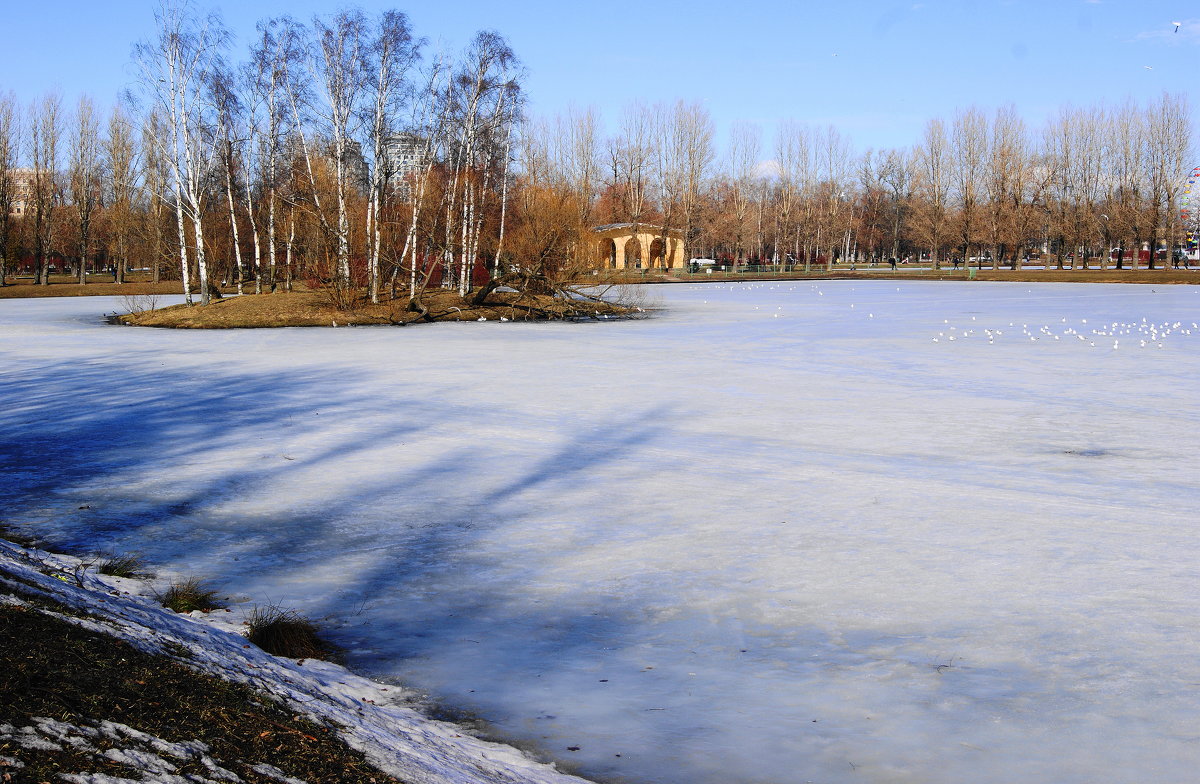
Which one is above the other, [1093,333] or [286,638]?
[1093,333]

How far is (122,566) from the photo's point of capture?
6371 mm

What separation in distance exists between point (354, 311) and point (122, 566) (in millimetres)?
26026

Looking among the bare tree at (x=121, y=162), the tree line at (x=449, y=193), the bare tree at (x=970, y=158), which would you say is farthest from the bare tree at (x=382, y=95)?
the bare tree at (x=970, y=158)

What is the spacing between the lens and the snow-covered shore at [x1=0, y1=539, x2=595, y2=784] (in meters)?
3.60

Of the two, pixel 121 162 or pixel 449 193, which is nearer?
pixel 449 193

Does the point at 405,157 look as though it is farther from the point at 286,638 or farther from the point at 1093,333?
the point at 286,638

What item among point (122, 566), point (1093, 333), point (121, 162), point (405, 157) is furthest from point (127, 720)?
point (121, 162)

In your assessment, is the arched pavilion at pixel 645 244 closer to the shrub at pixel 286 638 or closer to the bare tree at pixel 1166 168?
the bare tree at pixel 1166 168

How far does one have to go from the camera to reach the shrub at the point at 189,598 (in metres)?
5.62

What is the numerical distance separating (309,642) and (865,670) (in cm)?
287

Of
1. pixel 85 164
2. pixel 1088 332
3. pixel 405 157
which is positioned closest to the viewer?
pixel 1088 332

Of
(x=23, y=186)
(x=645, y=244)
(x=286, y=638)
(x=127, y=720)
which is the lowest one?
(x=286, y=638)

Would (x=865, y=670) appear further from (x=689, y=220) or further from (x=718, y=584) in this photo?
(x=689, y=220)

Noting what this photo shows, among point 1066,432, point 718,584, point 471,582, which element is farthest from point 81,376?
point 1066,432
